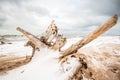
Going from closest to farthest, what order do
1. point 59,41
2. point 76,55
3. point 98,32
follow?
point 98,32 < point 76,55 < point 59,41

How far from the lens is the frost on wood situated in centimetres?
312

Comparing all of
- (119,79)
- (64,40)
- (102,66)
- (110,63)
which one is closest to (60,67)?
(64,40)

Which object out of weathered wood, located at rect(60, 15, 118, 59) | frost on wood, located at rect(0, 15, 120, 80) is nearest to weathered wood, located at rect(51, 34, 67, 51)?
frost on wood, located at rect(0, 15, 120, 80)

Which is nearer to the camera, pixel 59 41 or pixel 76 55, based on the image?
pixel 76 55

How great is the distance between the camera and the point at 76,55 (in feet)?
11.7

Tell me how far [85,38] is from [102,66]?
3.67 metres

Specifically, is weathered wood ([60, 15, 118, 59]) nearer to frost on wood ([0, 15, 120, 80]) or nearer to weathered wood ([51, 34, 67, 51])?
frost on wood ([0, 15, 120, 80])

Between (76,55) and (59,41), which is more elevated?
(59,41)

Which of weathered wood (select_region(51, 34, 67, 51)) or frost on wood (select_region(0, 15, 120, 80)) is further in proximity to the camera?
weathered wood (select_region(51, 34, 67, 51))

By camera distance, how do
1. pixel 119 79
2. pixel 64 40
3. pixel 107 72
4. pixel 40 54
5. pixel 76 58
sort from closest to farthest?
pixel 76 58 < pixel 40 54 < pixel 64 40 < pixel 119 79 < pixel 107 72

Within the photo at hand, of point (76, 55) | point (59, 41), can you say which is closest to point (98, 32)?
point (76, 55)

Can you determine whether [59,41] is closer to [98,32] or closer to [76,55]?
[76,55]

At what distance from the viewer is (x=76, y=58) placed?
3396mm

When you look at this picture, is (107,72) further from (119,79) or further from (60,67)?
(60,67)
